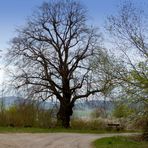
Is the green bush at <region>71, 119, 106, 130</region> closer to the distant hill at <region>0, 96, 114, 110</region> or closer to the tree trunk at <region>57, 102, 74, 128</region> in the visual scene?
the tree trunk at <region>57, 102, 74, 128</region>

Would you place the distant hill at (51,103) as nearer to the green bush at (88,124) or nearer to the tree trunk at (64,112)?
the tree trunk at (64,112)

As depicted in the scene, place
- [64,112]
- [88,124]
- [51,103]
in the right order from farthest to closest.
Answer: [88,124] < [64,112] < [51,103]

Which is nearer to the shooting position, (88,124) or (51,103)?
(51,103)

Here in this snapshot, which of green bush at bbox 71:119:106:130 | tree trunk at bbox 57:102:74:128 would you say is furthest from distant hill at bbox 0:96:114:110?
green bush at bbox 71:119:106:130

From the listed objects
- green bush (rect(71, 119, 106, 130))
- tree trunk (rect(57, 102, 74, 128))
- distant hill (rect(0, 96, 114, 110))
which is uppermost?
distant hill (rect(0, 96, 114, 110))

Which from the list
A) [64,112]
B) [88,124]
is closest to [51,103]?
[64,112]

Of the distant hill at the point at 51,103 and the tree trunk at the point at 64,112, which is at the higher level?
the distant hill at the point at 51,103

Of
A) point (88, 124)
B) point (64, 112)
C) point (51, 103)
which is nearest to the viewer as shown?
point (51, 103)

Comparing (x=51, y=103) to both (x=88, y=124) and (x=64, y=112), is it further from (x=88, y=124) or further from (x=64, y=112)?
(x=88, y=124)

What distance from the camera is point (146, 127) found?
25.9 m

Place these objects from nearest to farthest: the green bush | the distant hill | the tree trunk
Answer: the distant hill, the tree trunk, the green bush

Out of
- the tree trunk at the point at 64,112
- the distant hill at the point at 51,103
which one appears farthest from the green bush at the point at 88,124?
the distant hill at the point at 51,103

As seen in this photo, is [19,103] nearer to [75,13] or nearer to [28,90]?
[28,90]

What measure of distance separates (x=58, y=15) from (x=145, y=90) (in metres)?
26.4
